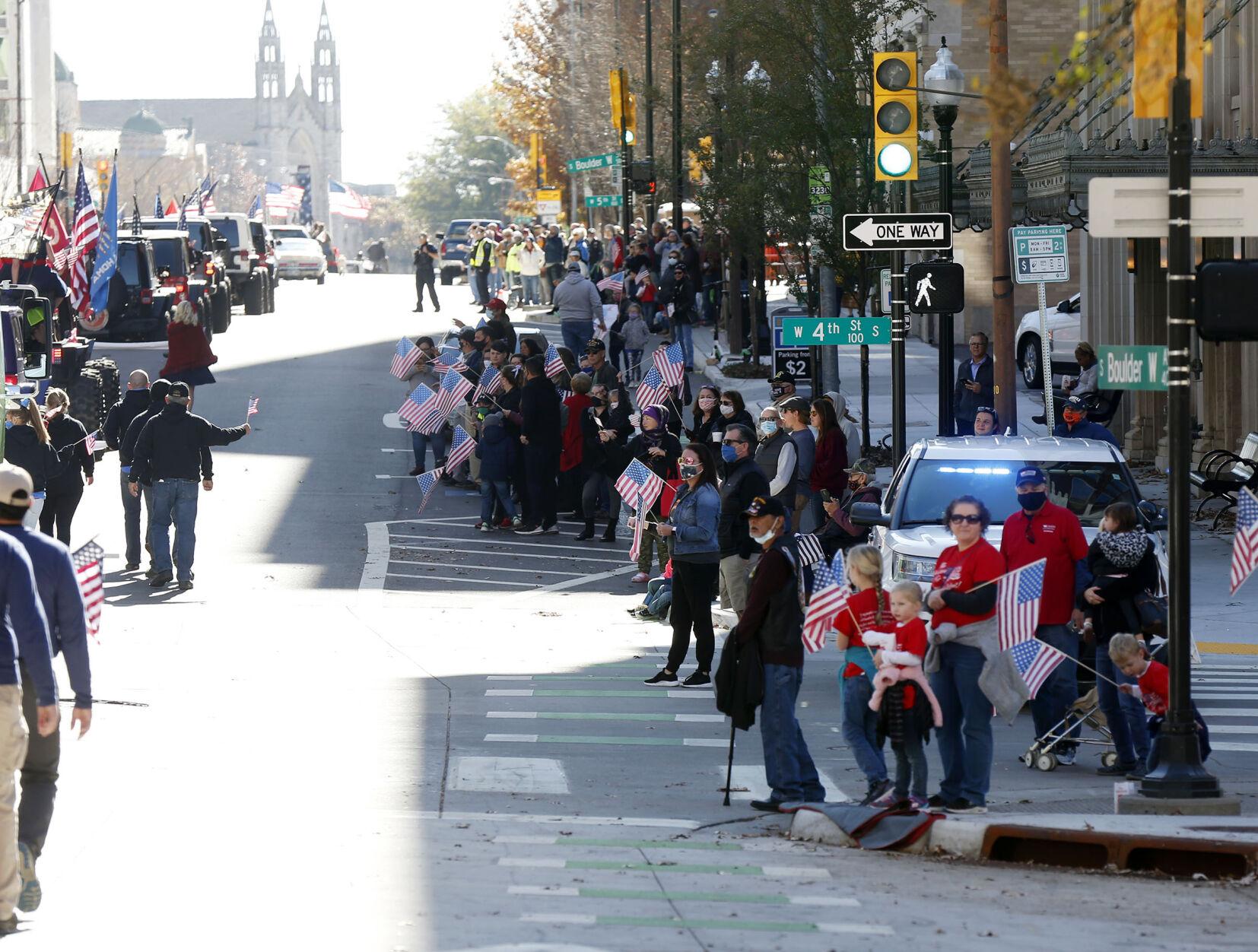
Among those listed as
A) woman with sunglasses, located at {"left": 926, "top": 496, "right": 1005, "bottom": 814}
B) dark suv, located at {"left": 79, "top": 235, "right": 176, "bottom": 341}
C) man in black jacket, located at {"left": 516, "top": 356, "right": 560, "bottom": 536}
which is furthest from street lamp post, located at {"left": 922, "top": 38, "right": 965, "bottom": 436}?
dark suv, located at {"left": 79, "top": 235, "right": 176, "bottom": 341}

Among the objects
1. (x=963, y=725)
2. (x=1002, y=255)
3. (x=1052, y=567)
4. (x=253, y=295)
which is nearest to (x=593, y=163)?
(x=253, y=295)

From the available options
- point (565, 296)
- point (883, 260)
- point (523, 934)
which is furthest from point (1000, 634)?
point (565, 296)

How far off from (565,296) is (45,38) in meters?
119

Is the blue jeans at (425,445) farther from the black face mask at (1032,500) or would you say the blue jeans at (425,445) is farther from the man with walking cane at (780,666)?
the man with walking cane at (780,666)

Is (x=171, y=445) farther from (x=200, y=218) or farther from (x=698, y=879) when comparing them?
(x=200, y=218)

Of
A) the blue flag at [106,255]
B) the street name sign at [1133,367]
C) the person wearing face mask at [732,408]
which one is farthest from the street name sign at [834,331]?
the blue flag at [106,255]

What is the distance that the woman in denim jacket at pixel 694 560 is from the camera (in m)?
14.4

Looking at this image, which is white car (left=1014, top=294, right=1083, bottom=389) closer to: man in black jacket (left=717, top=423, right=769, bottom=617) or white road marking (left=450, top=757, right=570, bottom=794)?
man in black jacket (left=717, top=423, right=769, bottom=617)

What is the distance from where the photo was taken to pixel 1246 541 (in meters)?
12.8

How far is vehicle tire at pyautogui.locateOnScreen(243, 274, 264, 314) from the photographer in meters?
49.8

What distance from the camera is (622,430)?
22.4m

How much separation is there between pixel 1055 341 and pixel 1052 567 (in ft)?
70.2

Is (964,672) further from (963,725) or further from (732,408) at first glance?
(732,408)

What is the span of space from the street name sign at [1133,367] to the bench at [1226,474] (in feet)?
30.5
